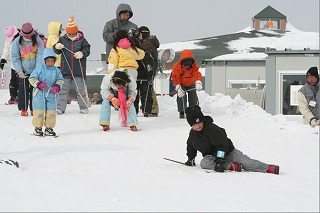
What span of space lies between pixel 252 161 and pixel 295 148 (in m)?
1.91

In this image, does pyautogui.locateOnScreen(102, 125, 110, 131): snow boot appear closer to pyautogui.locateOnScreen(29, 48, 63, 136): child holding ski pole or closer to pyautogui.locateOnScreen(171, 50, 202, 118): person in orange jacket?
pyautogui.locateOnScreen(29, 48, 63, 136): child holding ski pole

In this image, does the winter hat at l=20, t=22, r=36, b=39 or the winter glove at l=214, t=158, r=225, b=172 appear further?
the winter hat at l=20, t=22, r=36, b=39

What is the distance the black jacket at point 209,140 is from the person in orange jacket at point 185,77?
4.59 metres

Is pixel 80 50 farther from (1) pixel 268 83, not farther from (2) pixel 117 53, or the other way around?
(1) pixel 268 83

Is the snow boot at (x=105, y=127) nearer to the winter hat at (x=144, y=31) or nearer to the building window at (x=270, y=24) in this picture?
the winter hat at (x=144, y=31)

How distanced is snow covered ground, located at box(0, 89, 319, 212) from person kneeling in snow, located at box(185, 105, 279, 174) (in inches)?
6.9

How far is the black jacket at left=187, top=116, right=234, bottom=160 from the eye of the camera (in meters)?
6.88

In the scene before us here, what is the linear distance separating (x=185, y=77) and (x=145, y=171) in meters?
5.30

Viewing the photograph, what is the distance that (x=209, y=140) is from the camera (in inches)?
274

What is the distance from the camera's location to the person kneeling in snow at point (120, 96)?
1005 centimetres

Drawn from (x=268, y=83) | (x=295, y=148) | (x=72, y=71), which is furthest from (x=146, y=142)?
(x=268, y=83)

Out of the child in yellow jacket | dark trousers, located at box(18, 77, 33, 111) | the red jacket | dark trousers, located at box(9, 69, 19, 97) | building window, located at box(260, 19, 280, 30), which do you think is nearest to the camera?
the child in yellow jacket

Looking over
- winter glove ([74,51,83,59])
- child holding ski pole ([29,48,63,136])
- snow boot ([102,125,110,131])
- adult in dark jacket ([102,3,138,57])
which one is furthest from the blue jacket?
adult in dark jacket ([102,3,138,57])

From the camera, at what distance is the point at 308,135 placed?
9.65m
